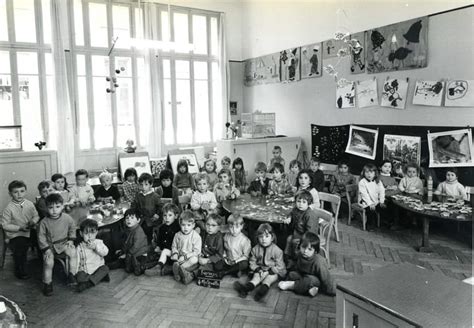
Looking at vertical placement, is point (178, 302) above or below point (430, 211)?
below

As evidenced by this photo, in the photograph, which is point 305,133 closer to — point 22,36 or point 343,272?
point 343,272

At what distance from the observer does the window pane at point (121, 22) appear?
308 inches

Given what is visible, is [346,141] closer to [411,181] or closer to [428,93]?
[411,181]

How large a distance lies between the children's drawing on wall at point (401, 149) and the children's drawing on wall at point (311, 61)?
205 cm

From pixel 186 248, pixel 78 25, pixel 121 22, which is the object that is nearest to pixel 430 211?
pixel 186 248

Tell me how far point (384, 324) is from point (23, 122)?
751cm

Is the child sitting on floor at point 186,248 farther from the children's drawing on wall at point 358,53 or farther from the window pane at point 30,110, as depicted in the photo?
the window pane at point 30,110

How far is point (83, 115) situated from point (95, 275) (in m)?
4.65

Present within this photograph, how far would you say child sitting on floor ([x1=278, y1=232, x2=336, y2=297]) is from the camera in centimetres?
358

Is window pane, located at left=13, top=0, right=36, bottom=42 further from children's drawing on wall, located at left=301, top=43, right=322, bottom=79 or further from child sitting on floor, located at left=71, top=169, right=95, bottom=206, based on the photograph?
children's drawing on wall, located at left=301, top=43, right=322, bottom=79

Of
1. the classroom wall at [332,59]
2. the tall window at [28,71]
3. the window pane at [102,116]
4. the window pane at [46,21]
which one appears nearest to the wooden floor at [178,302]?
the classroom wall at [332,59]

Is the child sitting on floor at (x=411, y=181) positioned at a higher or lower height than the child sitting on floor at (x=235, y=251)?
higher

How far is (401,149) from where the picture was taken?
598 centimetres

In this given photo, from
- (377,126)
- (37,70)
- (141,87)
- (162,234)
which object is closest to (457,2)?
(377,126)
